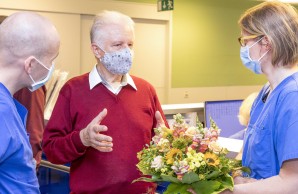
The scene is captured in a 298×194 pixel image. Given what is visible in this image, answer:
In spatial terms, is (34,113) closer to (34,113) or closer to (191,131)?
(34,113)

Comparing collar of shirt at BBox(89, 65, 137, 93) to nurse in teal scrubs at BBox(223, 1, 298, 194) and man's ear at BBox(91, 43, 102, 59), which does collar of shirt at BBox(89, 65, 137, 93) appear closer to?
man's ear at BBox(91, 43, 102, 59)

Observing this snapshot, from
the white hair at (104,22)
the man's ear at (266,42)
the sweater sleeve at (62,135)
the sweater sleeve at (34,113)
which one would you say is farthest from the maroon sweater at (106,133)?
the man's ear at (266,42)

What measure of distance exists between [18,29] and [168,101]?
19.7ft

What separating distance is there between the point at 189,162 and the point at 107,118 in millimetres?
771

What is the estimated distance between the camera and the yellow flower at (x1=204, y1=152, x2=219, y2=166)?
157cm

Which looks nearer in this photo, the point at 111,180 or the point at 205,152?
the point at 205,152

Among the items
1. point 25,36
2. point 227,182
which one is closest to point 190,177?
point 227,182

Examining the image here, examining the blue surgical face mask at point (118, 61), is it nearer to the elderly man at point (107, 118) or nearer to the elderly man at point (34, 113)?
the elderly man at point (107, 118)

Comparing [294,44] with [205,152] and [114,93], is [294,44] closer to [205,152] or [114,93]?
[205,152]

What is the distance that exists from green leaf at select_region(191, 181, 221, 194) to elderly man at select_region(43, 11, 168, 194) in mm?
573

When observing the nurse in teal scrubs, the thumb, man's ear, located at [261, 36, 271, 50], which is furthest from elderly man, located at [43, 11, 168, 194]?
man's ear, located at [261, 36, 271, 50]

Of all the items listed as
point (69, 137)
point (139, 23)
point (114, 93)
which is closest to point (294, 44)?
point (114, 93)

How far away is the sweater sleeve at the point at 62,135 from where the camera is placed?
213 cm

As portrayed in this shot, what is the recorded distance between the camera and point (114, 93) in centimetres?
228
